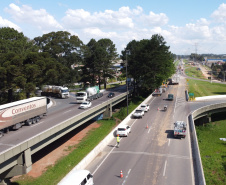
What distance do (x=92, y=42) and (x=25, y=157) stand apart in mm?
63231

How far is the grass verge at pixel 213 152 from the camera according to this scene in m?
24.2

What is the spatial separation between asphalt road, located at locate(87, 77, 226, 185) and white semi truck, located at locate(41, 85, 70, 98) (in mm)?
26415

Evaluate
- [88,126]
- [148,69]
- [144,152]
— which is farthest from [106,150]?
[148,69]

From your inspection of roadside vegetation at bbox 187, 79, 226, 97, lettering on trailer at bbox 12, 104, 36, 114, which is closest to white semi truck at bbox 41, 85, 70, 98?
lettering on trailer at bbox 12, 104, 36, 114

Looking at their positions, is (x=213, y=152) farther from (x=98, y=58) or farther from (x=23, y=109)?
(x=98, y=58)

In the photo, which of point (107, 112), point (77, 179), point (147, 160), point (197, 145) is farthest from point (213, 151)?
point (107, 112)

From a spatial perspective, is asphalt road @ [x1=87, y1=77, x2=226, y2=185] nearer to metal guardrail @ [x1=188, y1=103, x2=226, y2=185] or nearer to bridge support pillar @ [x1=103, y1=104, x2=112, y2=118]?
metal guardrail @ [x1=188, y1=103, x2=226, y2=185]

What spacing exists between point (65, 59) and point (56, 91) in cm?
1747

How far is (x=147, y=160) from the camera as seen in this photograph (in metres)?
24.8

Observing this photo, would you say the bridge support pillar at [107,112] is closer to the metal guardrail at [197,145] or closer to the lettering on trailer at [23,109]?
the metal guardrail at [197,145]

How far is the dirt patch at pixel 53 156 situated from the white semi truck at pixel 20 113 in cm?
508

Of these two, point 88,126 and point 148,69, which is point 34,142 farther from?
point 148,69

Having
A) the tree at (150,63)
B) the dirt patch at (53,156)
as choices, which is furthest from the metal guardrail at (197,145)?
the tree at (150,63)

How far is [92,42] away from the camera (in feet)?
268
